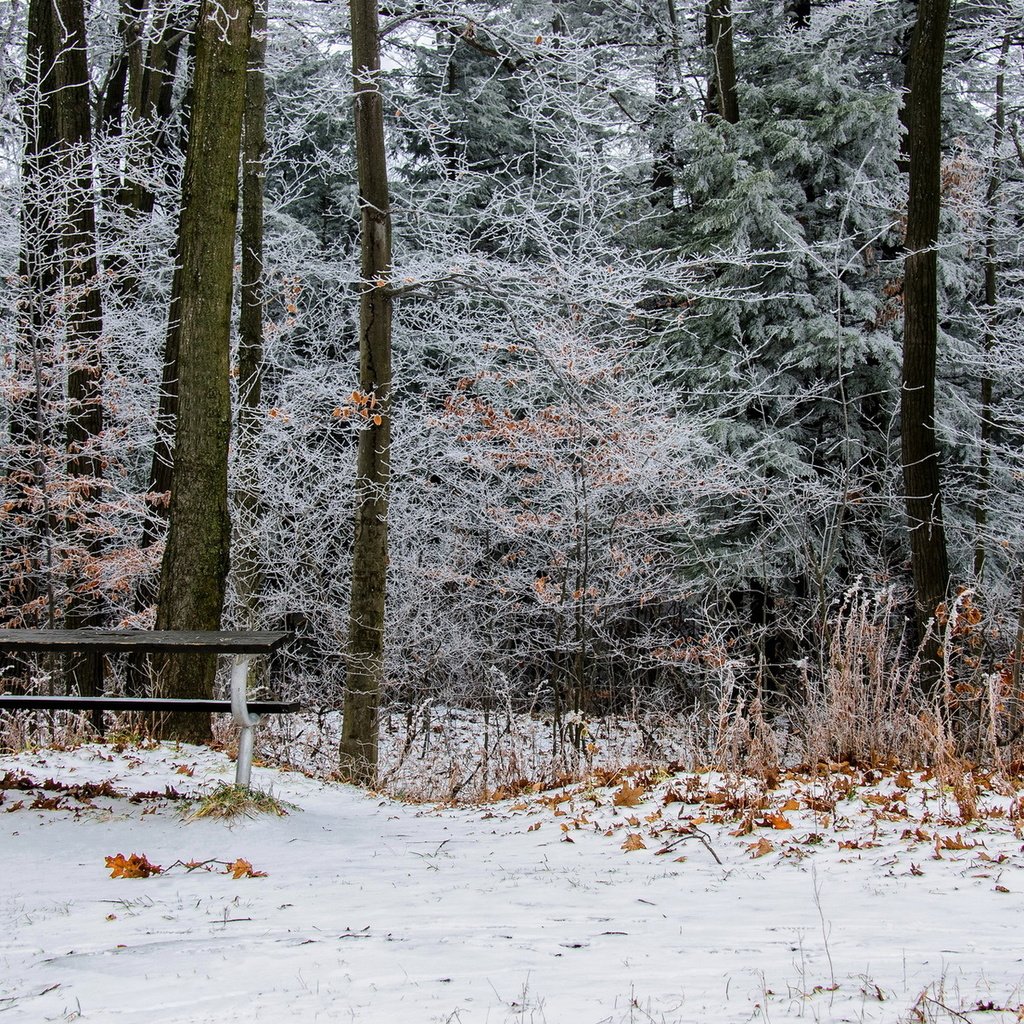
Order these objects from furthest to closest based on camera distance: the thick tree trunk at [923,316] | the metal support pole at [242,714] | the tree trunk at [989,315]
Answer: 1. the tree trunk at [989,315]
2. the thick tree trunk at [923,316]
3. the metal support pole at [242,714]

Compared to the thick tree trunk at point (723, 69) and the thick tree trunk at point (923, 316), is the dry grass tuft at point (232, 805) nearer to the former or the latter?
the thick tree trunk at point (923, 316)

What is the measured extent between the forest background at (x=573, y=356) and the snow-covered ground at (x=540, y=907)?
2.84 metres

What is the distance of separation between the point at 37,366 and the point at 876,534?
10280mm

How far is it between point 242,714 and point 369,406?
401 centimetres

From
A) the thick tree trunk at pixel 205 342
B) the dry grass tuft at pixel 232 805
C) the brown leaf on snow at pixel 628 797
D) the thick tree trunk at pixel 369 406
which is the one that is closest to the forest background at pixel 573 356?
the thick tree trunk at pixel 369 406

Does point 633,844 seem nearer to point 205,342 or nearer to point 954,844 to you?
point 954,844

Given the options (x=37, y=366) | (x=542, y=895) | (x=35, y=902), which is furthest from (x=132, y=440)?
(x=542, y=895)

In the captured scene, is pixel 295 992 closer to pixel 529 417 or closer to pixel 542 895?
pixel 542 895

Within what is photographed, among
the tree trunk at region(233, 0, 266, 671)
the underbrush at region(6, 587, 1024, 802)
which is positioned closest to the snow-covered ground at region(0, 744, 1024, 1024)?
the underbrush at region(6, 587, 1024, 802)

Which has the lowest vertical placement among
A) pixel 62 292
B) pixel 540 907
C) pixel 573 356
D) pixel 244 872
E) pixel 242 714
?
pixel 244 872

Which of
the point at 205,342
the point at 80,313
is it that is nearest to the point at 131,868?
the point at 205,342

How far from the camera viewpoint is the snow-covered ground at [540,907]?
2439 mm

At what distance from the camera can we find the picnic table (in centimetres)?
484

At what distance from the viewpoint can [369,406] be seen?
8.52 meters
